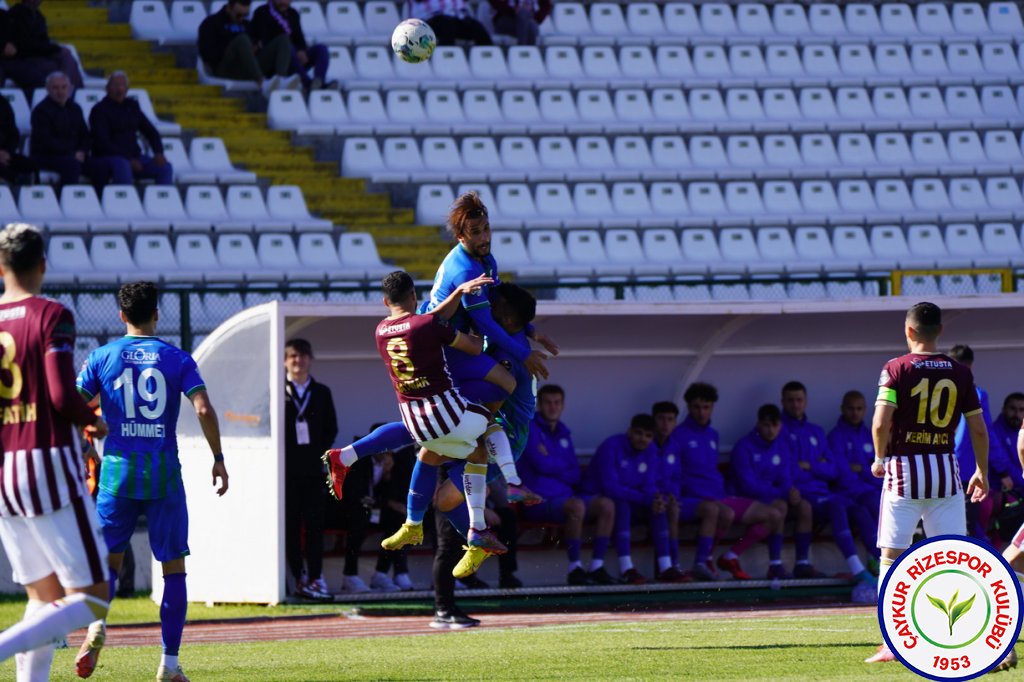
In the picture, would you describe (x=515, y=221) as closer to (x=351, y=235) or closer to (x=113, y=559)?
(x=351, y=235)

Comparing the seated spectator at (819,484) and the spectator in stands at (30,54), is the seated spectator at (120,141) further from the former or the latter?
the seated spectator at (819,484)

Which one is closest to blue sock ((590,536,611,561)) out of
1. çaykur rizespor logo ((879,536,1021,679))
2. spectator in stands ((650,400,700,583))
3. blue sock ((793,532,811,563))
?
spectator in stands ((650,400,700,583))

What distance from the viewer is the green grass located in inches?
315

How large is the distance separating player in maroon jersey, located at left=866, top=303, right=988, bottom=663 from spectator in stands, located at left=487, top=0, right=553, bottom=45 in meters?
12.7

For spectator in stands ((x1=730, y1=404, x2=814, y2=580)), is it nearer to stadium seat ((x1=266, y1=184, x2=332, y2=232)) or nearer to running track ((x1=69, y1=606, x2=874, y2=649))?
running track ((x1=69, y1=606, x2=874, y2=649))

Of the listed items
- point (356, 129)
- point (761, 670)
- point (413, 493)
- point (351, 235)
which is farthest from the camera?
point (356, 129)

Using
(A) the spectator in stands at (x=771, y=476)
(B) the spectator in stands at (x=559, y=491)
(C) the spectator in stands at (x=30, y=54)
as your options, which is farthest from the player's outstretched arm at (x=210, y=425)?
(C) the spectator in stands at (x=30, y=54)

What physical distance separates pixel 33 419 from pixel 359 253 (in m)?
10.5

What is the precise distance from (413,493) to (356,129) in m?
9.91

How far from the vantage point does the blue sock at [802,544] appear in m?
13.3

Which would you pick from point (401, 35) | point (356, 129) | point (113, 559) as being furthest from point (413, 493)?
point (356, 129)

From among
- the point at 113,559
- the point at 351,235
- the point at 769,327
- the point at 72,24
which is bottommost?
the point at 113,559

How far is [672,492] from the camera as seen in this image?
13.0m

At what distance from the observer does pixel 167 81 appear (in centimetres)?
1877
